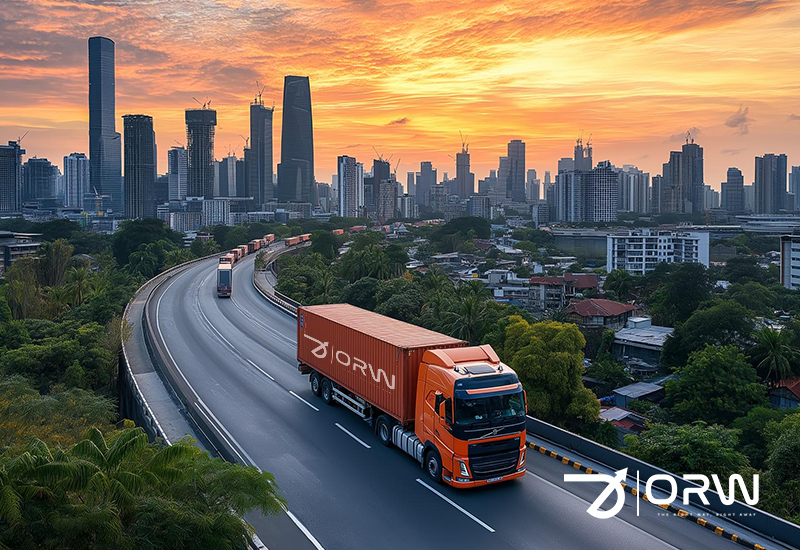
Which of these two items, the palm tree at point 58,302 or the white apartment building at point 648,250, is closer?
the palm tree at point 58,302

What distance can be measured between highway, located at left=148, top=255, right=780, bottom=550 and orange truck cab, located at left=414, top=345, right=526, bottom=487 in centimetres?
66

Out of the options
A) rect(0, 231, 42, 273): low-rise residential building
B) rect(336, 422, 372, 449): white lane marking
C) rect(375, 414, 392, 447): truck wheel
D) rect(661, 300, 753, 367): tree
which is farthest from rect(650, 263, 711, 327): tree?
rect(0, 231, 42, 273): low-rise residential building

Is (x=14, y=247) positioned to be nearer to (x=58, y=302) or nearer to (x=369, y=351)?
(x=58, y=302)

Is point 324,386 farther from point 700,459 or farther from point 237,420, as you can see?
point 700,459

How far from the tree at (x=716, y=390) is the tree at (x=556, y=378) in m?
14.6

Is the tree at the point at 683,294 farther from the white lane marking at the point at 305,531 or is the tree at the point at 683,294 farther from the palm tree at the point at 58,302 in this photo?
the white lane marking at the point at 305,531

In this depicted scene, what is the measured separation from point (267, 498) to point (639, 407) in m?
35.9

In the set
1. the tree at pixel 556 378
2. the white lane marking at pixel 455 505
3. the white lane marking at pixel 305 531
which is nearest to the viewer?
the white lane marking at pixel 305 531

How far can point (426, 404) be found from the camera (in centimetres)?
1692

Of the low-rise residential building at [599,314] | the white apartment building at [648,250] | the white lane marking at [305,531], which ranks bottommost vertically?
the low-rise residential building at [599,314]

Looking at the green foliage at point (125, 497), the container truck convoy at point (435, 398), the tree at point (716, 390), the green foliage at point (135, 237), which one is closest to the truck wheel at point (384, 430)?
the container truck convoy at point (435, 398)

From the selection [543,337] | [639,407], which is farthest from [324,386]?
[639,407]

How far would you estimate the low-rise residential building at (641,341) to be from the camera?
5481 centimetres

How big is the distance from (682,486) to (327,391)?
12.3 meters
